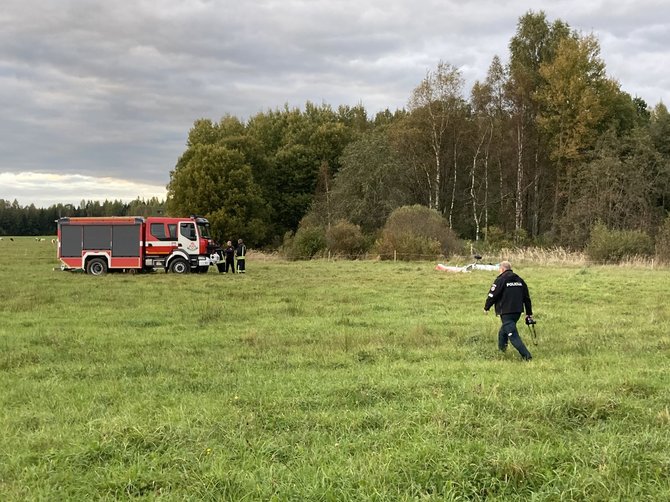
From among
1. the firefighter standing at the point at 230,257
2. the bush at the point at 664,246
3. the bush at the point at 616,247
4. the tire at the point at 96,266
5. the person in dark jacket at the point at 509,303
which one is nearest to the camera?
the person in dark jacket at the point at 509,303

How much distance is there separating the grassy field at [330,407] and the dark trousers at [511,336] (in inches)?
11.6

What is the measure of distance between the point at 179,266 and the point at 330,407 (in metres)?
19.9

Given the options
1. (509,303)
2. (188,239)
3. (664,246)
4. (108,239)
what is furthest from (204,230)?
(664,246)

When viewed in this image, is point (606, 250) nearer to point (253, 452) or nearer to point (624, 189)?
point (624, 189)

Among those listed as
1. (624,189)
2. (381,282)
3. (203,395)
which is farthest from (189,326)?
(624,189)

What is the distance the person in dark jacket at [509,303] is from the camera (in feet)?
27.3

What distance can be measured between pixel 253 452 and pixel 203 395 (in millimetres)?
Result: 1914

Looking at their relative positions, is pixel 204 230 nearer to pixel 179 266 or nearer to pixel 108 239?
pixel 179 266

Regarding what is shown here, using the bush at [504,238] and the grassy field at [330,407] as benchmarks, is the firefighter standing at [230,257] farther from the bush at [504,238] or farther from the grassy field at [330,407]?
the bush at [504,238]

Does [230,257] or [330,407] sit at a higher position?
[230,257]

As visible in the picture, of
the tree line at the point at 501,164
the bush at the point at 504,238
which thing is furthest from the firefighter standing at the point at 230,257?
the bush at the point at 504,238

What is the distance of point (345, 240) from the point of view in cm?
3666

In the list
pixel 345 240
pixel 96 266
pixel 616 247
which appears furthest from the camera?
pixel 345 240

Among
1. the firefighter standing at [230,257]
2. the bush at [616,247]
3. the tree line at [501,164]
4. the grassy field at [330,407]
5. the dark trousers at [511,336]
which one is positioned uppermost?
the tree line at [501,164]
